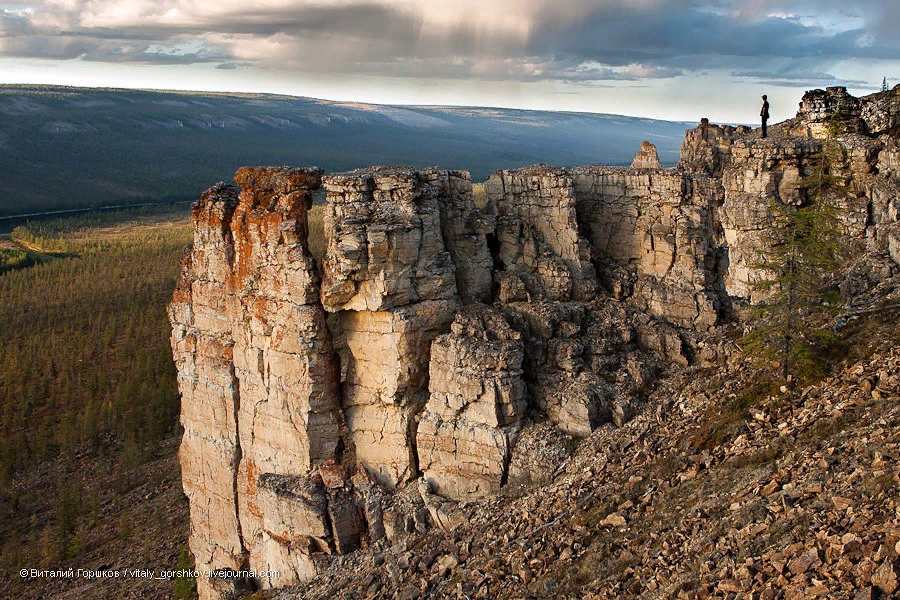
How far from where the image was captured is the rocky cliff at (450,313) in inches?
1065

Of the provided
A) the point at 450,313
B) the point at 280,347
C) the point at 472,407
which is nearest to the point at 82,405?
the point at 280,347

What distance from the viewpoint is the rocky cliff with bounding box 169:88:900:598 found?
2705 centimetres

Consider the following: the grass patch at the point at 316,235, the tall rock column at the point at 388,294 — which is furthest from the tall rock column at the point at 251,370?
the grass patch at the point at 316,235

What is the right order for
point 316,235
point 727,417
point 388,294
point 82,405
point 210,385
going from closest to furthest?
1. point 727,417
2. point 388,294
3. point 210,385
4. point 82,405
5. point 316,235

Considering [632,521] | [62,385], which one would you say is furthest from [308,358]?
[62,385]

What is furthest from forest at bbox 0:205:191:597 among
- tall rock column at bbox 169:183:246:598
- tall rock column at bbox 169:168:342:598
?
tall rock column at bbox 169:168:342:598

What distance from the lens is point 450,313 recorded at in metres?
28.5

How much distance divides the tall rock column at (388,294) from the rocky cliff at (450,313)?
7cm

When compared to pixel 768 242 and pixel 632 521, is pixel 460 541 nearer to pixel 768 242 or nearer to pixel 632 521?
pixel 632 521

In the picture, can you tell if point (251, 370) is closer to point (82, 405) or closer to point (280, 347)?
point (280, 347)

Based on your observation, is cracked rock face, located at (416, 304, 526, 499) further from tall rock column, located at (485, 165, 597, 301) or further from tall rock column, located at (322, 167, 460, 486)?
tall rock column, located at (485, 165, 597, 301)

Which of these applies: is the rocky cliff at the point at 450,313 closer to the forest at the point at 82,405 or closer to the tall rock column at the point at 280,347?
the tall rock column at the point at 280,347

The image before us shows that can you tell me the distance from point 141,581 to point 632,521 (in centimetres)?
2707

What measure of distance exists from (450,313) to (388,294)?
240cm
